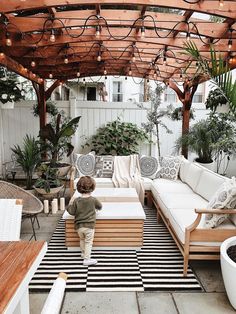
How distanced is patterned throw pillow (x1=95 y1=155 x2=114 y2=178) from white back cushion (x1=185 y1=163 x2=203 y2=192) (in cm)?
151

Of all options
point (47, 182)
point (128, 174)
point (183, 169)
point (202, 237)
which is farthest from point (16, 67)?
point (202, 237)

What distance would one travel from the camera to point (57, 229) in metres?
3.98

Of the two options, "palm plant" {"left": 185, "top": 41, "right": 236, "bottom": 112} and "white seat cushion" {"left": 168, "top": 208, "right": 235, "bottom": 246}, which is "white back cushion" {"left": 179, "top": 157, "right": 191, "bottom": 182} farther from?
"palm plant" {"left": 185, "top": 41, "right": 236, "bottom": 112}

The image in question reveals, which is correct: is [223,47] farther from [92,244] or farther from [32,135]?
[32,135]

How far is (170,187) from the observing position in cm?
464

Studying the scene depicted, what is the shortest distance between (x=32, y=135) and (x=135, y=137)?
9.00 feet

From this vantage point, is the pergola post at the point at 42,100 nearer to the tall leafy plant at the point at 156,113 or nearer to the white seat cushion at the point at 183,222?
the tall leafy plant at the point at 156,113

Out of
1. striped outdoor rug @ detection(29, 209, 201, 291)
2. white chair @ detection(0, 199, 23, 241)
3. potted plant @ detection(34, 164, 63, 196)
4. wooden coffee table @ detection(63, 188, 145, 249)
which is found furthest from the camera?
potted plant @ detection(34, 164, 63, 196)

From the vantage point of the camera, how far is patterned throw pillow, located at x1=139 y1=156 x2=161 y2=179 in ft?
17.6

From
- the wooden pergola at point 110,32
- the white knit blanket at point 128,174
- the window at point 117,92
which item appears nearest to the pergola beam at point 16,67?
the wooden pergola at point 110,32

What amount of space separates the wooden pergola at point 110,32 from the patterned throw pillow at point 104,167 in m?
2.00

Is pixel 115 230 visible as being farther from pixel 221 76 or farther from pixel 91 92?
pixel 91 92

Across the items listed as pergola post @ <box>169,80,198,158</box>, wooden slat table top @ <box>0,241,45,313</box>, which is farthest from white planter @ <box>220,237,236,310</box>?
pergola post @ <box>169,80,198,158</box>

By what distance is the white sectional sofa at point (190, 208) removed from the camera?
275cm
